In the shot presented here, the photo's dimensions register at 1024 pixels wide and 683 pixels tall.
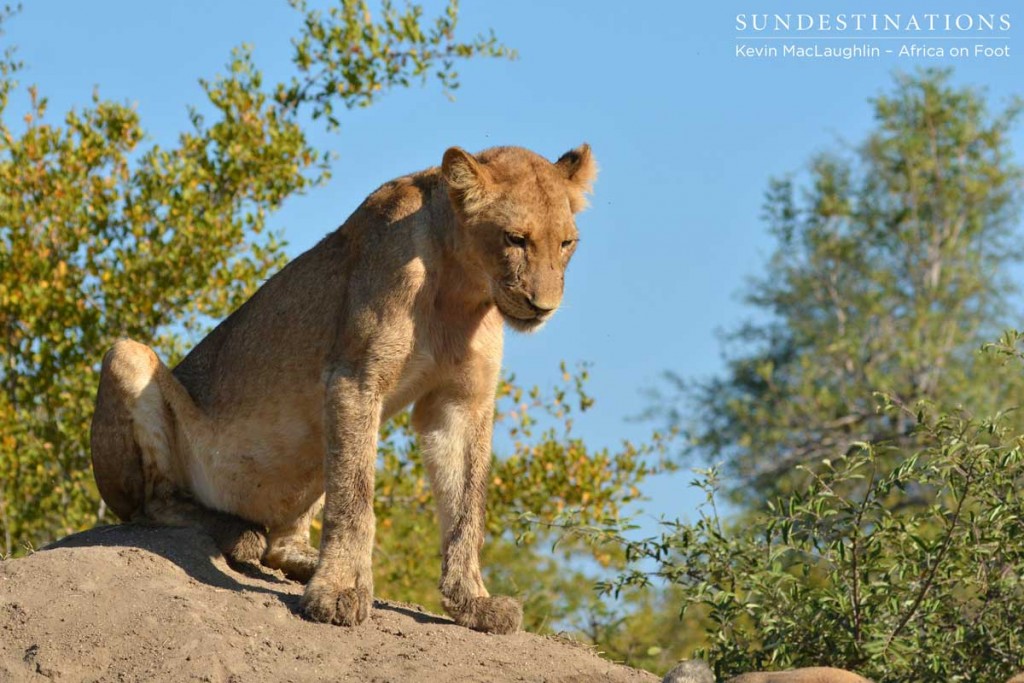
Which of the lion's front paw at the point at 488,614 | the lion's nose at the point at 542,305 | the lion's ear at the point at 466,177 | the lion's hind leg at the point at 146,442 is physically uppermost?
the lion's ear at the point at 466,177

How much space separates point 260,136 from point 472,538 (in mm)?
6486

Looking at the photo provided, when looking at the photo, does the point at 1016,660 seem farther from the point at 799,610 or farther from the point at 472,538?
the point at 472,538

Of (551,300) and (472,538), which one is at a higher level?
(551,300)

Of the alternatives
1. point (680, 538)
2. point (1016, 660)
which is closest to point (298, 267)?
point (680, 538)

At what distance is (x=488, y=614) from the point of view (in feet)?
24.7

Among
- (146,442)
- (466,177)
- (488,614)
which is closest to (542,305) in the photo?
(466,177)

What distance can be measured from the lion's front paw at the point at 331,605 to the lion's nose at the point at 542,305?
167 cm

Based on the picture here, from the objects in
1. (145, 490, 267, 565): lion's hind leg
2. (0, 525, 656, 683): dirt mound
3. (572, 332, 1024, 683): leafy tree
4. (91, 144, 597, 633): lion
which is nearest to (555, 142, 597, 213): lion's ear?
(91, 144, 597, 633): lion

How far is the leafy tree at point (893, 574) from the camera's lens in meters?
7.45

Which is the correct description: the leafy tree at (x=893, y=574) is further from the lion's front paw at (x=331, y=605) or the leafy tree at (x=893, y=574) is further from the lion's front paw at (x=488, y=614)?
the lion's front paw at (x=331, y=605)

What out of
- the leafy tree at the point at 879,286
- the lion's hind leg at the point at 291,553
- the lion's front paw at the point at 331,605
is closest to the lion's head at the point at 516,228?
the lion's front paw at the point at 331,605

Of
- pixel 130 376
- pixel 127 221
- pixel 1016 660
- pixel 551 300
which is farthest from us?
pixel 127 221

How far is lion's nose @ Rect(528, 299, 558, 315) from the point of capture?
279 inches

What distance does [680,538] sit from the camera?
8438 millimetres
